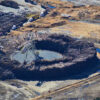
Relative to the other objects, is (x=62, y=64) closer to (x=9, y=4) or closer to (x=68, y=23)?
(x=68, y=23)

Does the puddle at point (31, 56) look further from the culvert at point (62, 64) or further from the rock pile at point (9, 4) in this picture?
the rock pile at point (9, 4)

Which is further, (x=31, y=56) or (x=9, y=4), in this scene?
(x=9, y=4)

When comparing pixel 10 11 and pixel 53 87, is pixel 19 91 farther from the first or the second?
pixel 10 11

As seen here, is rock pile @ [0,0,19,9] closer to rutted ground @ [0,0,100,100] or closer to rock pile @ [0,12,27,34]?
rock pile @ [0,12,27,34]

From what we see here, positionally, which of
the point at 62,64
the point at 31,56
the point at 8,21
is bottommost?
the point at 31,56

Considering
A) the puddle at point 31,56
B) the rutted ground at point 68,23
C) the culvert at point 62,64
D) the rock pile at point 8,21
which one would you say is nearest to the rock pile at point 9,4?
the rock pile at point 8,21

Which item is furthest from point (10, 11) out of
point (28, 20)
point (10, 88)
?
point (10, 88)

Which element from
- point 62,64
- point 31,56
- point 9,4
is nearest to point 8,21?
point 9,4

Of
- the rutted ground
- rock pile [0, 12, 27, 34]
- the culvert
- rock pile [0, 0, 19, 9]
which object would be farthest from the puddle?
rock pile [0, 0, 19, 9]
